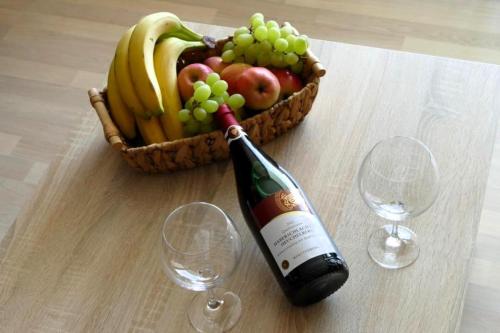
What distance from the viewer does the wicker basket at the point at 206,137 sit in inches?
39.4

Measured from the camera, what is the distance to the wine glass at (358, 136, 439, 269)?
849mm

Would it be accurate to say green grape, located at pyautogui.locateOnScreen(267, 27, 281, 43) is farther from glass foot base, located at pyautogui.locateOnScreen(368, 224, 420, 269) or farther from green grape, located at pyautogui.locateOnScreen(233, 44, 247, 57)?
glass foot base, located at pyautogui.locateOnScreen(368, 224, 420, 269)

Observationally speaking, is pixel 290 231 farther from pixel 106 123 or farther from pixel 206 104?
pixel 106 123

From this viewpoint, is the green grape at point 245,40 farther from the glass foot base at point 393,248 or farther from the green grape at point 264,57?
the glass foot base at point 393,248

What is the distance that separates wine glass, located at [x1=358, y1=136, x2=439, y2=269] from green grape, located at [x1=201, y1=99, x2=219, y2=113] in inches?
10.4

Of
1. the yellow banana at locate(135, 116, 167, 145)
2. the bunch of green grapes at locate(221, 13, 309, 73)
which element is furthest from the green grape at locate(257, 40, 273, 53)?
the yellow banana at locate(135, 116, 167, 145)

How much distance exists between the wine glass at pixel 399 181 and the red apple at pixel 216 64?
1.18ft

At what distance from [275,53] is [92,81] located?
3.57 ft

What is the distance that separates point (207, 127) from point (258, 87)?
11cm

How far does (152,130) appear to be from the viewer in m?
1.04

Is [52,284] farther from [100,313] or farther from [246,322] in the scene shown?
[246,322]

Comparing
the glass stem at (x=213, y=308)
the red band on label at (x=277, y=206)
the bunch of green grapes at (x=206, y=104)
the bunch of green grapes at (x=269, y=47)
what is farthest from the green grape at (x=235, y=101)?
the glass stem at (x=213, y=308)

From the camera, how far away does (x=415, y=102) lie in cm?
111

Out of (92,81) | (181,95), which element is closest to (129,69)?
(181,95)
